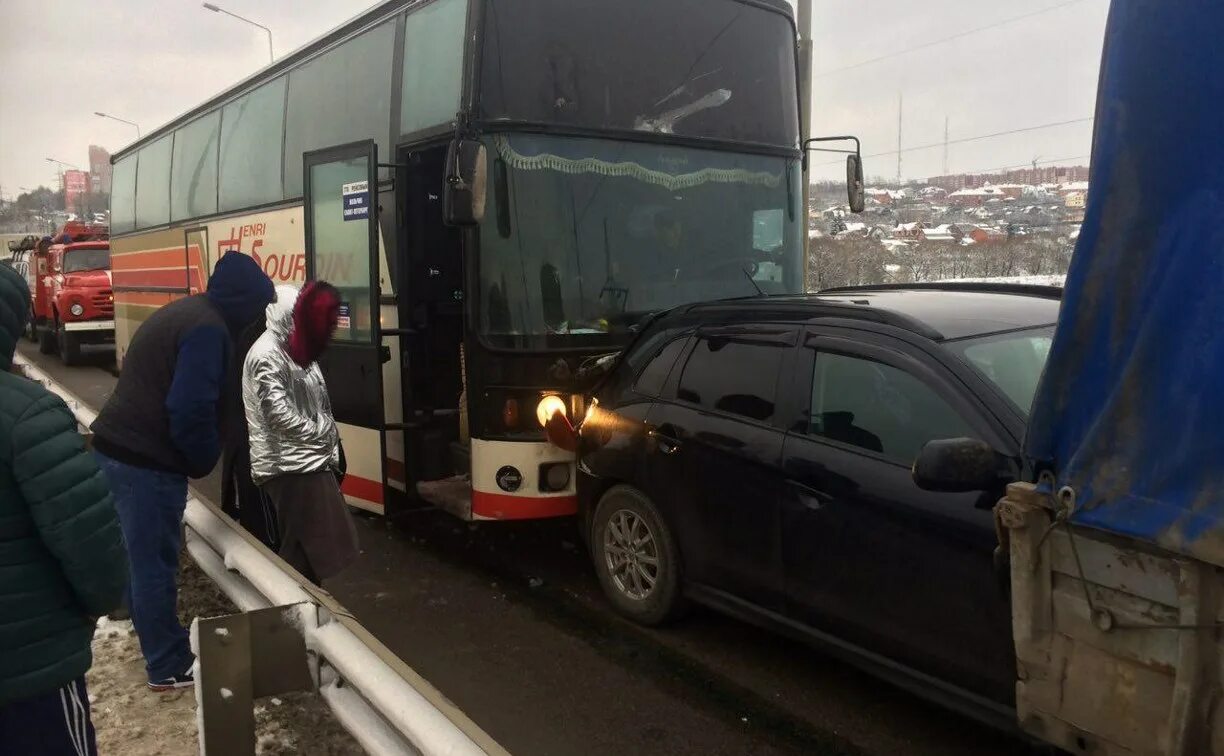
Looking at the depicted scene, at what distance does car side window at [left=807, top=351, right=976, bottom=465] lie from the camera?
3734 millimetres

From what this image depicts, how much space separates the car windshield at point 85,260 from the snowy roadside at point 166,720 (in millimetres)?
17390

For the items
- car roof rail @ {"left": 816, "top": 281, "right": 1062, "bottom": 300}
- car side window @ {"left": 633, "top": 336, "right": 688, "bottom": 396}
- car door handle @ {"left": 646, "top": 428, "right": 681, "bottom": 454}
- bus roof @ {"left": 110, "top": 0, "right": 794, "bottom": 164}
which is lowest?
car door handle @ {"left": 646, "top": 428, "right": 681, "bottom": 454}

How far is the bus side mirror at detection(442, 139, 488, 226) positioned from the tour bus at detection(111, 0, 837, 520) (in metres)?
0.01

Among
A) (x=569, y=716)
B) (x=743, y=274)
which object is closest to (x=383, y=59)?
(x=743, y=274)

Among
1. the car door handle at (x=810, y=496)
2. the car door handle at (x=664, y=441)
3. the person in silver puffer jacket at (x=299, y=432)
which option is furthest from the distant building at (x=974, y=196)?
the person in silver puffer jacket at (x=299, y=432)

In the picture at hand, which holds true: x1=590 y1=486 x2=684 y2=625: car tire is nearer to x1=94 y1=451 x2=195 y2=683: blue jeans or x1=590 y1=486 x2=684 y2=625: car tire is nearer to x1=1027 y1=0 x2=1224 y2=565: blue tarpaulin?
x1=94 y1=451 x2=195 y2=683: blue jeans

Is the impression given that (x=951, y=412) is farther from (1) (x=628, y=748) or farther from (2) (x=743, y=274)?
(2) (x=743, y=274)

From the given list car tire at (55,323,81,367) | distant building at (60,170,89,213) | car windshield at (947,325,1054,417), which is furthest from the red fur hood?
distant building at (60,170,89,213)

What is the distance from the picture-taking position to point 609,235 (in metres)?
5.99

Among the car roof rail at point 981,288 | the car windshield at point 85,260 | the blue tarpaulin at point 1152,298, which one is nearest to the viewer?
the blue tarpaulin at point 1152,298

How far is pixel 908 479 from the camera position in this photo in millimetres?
3703

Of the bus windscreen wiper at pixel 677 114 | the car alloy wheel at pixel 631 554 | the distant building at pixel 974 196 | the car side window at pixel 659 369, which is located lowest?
the car alloy wheel at pixel 631 554

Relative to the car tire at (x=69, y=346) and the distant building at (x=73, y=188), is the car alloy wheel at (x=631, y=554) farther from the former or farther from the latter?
the distant building at (x=73, y=188)

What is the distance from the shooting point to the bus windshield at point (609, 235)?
5.75 m
